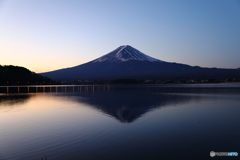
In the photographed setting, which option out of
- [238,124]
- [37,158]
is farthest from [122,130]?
[238,124]

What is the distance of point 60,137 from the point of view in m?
8.82

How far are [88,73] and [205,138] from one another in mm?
176648

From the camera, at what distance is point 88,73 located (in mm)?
182125

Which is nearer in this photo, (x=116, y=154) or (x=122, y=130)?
(x=116, y=154)

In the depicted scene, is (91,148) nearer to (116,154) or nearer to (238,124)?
(116,154)

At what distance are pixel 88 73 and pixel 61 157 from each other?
583 feet

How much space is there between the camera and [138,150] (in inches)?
278

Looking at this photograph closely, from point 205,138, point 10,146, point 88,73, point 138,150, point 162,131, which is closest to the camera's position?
point 138,150

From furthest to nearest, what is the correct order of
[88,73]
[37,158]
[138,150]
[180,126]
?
[88,73]
[180,126]
[138,150]
[37,158]

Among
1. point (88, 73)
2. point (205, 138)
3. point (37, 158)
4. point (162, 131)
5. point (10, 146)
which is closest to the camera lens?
point (37, 158)

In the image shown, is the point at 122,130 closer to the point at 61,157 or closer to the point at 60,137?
the point at 60,137

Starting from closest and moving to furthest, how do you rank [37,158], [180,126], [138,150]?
[37,158], [138,150], [180,126]

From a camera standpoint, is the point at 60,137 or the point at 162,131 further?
the point at 162,131

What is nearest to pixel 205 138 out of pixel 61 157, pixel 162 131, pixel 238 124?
pixel 162 131
